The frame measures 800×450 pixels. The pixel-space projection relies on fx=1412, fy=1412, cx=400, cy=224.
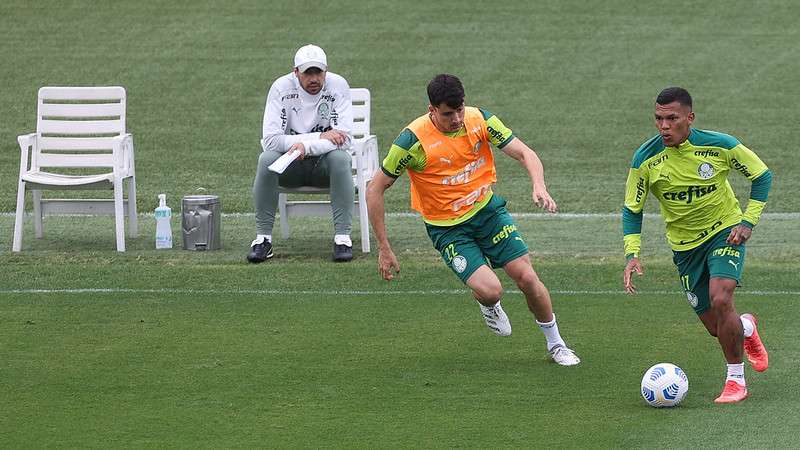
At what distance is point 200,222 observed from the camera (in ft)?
41.8

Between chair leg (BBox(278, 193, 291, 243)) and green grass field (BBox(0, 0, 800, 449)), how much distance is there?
36 cm

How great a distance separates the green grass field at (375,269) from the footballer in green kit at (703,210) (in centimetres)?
42

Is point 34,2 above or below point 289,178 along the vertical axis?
above

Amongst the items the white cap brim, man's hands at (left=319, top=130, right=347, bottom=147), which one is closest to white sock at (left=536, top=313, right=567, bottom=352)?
man's hands at (left=319, top=130, right=347, bottom=147)

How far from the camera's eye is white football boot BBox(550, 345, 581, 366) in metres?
8.96

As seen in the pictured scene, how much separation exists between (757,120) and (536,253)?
7021 mm

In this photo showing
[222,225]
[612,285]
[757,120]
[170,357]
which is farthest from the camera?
[757,120]

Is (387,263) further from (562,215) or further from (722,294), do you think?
(562,215)

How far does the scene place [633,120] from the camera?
18891 mm

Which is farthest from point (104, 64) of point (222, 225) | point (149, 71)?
point (222, 225)

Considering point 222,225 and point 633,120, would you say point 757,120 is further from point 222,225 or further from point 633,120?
point 222,225

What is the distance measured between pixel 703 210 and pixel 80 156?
699cm

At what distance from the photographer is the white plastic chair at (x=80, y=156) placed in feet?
42.0

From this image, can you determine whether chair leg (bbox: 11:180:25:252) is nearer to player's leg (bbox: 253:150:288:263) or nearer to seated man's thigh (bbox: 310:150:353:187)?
player's leg (bbox: 253:150:288:263)
